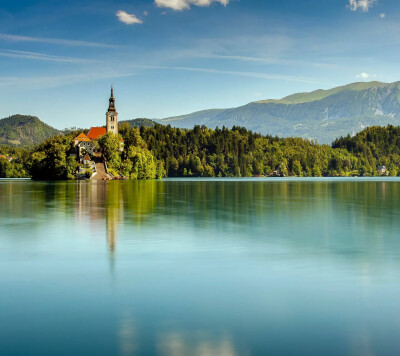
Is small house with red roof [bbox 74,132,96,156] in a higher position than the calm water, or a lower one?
higher

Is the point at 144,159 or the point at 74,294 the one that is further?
the point at 144,159

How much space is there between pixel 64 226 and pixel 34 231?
2564mm

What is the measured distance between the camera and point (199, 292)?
12.6 meters

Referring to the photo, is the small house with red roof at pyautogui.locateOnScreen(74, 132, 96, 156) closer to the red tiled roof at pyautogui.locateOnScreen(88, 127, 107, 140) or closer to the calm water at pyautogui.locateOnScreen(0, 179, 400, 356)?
the red tiled roof at pyautogui.locateOnScreen(88, 127, 107, 140)

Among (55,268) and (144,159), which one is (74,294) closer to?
(55,268)

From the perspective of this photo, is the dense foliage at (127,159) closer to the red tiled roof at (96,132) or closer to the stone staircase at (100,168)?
the stone staircase at (100,168)

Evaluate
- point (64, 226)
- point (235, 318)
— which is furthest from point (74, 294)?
point (64, 226)

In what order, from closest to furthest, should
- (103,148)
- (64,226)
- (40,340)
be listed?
(40,340) → (64,226) → (103,148)

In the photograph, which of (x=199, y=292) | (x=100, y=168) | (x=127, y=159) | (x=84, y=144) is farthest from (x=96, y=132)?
(x=199, y=292)

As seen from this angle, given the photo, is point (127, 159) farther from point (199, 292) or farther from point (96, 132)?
point (199, 292)

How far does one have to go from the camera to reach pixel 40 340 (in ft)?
30.1

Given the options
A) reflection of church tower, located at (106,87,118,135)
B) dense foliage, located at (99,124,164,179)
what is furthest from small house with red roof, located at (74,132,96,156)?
reflection of church tower, located at (106,87,118,135)

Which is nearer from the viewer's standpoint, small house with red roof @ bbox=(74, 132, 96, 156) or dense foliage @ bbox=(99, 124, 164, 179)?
dense foliage @ bbox=(99, 124, 164, 179)

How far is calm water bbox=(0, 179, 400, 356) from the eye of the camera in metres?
9.05
